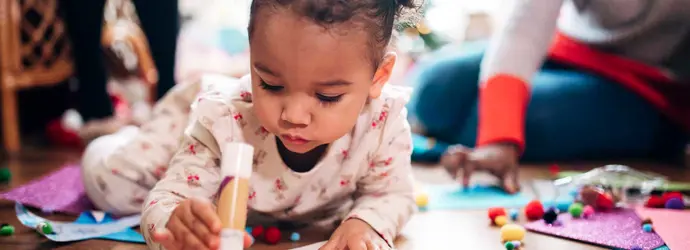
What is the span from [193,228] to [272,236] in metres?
0.28

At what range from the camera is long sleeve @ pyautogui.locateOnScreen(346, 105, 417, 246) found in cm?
96

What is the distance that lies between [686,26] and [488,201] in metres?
0.69

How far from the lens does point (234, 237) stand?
2.28 ft

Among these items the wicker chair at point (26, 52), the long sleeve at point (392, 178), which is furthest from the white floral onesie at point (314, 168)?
the wicker chair at point (26, 52)

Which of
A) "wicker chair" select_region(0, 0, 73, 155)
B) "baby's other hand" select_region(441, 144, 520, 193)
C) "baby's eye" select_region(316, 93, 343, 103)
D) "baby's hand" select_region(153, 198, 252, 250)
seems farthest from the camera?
"wicker chair" select_region(0, 0, 73, 155)

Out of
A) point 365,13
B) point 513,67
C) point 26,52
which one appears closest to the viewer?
point 365,13

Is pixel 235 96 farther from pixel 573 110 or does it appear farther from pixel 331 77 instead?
pixel 573 110

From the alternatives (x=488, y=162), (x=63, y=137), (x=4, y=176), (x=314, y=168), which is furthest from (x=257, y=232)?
(x=63, y=137)

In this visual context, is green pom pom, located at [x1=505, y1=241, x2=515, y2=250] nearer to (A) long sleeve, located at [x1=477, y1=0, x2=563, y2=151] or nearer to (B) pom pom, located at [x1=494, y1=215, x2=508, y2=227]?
(B) pom pom, located at [x1=494, y1=215, x2=508, y2=227]

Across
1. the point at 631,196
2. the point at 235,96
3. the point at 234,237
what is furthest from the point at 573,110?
the point at 234,237

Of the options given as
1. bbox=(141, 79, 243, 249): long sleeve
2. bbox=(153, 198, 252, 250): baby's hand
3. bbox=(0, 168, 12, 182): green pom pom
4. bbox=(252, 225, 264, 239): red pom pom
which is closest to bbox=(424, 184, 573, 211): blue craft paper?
bbox=(252, 225, 264, 239): red pom pom

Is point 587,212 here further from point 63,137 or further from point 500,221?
point 63,137

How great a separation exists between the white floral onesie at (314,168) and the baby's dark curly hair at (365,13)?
14 cm

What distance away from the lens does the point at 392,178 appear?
0.97m
